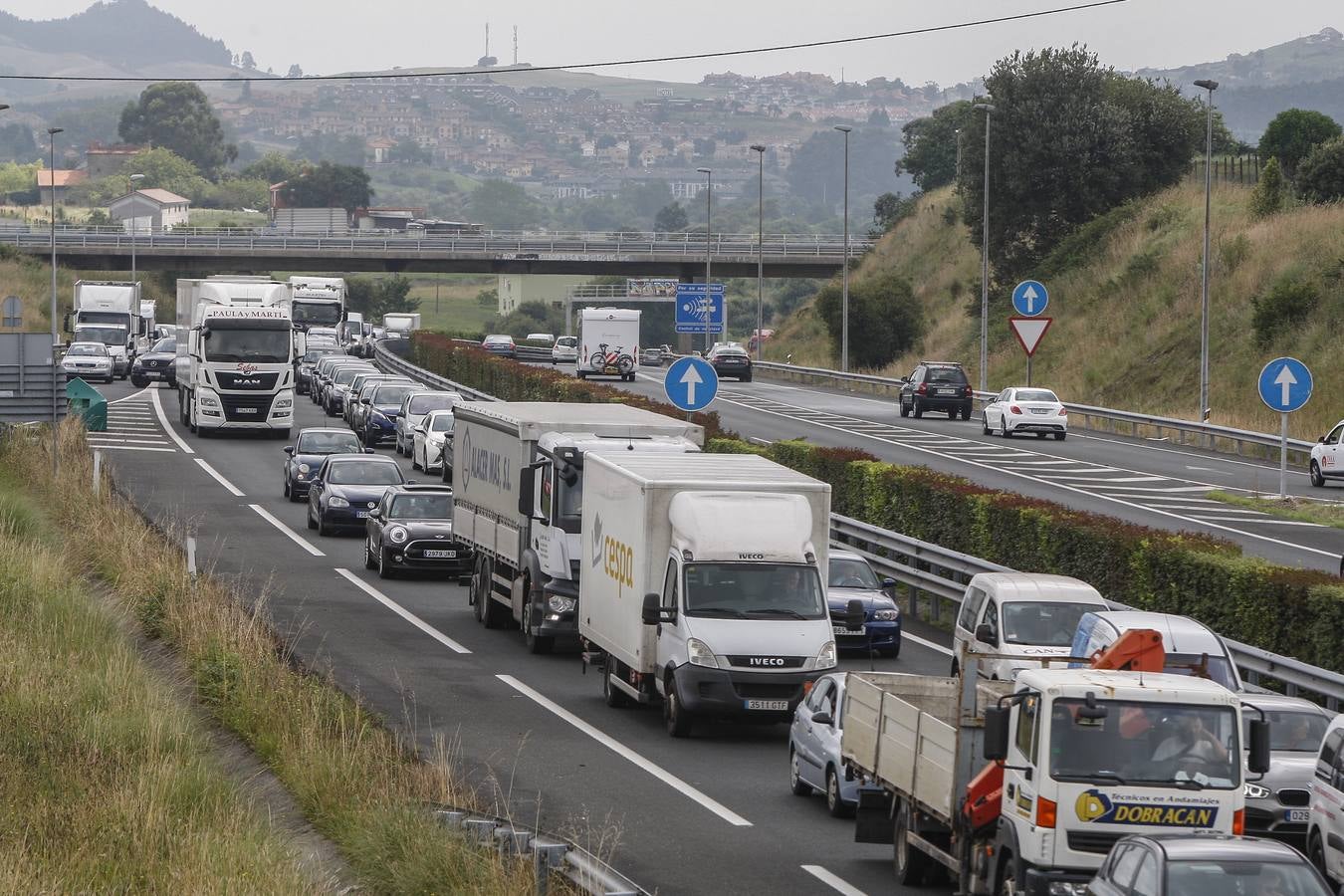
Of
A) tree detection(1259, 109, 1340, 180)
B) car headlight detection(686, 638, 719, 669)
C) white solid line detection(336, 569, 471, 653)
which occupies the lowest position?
white solid line detection(336, 569, 471, 653)

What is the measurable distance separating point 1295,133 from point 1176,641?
6517 cm

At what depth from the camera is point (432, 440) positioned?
153 ft

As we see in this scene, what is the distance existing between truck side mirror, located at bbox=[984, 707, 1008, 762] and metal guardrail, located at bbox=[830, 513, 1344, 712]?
867cm

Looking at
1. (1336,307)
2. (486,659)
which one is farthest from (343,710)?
(1336,307)

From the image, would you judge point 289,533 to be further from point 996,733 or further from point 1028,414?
point 996,733

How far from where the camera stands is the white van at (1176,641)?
1792 cm

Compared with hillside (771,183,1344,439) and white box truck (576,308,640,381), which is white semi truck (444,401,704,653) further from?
white box truck (576,308,640,381)

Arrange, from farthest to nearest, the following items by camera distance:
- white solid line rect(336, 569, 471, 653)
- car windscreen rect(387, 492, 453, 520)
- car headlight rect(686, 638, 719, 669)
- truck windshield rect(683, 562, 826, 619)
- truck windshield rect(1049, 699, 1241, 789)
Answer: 1. car windscreen rect(387, 492, 453, 520)
2. white solid line rect(336, 569, 471, 653)
3. truck windshield rect(683, 562, 826, 619)
4. car headlight rect(686, 638, 719, 669)
5. truck windshield rect(1049, 699, 1241, 789)

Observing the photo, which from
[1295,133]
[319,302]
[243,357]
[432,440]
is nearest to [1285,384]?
[432,440]

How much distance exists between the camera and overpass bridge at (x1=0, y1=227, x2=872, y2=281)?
372 ft

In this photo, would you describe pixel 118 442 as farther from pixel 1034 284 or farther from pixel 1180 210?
pixel 1180 210

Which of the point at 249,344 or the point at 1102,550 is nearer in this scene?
the point at 1102,550

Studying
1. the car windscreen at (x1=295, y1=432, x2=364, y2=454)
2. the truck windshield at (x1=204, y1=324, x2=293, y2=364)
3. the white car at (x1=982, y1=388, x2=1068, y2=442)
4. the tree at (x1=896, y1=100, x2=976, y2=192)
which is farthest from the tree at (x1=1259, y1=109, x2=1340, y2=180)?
the car windscreen at (x1=295, y1=432, x2=364, y2=454)

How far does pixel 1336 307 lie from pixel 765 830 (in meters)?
46.2
